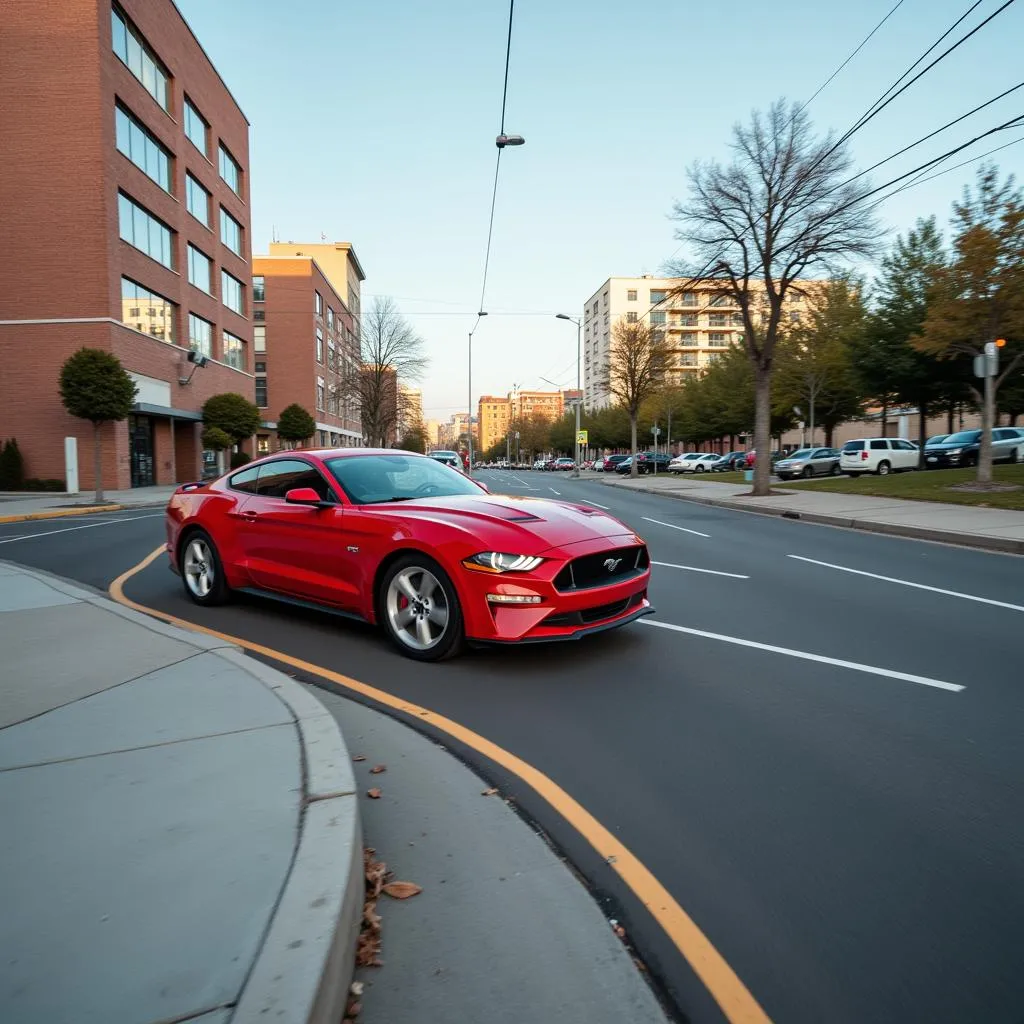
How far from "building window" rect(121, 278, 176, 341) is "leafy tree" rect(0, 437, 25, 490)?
6.11 metres

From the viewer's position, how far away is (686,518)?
17797 mm

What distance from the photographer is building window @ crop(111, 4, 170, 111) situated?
28.7 metres

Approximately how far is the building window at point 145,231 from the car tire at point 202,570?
87.4ft

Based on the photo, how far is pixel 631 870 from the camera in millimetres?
2729

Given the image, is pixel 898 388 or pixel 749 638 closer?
pixel 749 638

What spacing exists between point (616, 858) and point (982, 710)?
272 cm

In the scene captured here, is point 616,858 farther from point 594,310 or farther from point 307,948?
point 594,310

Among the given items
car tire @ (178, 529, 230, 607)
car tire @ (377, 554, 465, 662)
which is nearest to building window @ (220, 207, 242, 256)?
car tire @ (178, 529, 230, 607)

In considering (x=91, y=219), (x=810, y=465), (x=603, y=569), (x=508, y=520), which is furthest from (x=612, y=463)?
(x=508, y=520)

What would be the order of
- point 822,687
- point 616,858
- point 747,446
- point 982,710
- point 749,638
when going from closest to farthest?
point 616,858 → point 982,710 → point 822,687 → point 749,638 → point 747,446

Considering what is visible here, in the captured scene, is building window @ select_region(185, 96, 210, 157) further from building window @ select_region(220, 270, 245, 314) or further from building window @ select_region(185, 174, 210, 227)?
building window @ select_region(220, 270, 245, 314)

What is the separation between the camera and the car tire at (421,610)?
512 centimetres

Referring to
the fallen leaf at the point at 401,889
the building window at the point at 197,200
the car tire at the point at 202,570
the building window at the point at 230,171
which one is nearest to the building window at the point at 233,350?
the building window at the point at 197,200

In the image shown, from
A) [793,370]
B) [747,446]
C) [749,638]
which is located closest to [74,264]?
[749,638]
